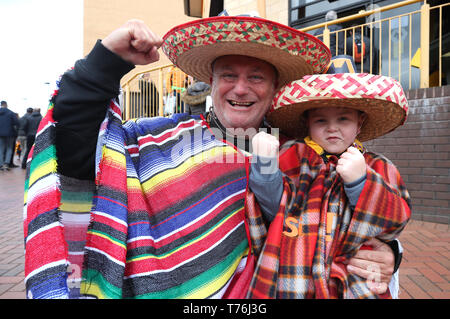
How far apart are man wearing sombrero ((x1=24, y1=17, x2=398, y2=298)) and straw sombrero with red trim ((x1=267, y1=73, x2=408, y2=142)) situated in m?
0.23

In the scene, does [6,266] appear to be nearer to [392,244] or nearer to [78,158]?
[78,158]

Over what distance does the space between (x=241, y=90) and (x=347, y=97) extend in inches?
21.6

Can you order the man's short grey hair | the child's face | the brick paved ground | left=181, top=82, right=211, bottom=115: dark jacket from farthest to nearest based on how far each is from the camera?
the man's short grey hair, left=181, top=82, right=211, bottom=115: dark jacket, the brick paved ground, the child's face

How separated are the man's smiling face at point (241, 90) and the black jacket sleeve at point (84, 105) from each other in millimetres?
570

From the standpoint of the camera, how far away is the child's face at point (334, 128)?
5.41 feet

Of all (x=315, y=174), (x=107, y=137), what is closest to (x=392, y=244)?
(x=315, y=174)

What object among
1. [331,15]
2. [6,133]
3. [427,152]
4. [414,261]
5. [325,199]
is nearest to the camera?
[325,199]

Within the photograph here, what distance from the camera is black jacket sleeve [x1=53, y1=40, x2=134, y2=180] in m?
1.37

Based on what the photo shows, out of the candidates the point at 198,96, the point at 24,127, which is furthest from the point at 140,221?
the point at 24,127

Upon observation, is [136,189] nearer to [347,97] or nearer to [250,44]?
[250,44]

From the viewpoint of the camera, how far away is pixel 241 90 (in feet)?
5.81

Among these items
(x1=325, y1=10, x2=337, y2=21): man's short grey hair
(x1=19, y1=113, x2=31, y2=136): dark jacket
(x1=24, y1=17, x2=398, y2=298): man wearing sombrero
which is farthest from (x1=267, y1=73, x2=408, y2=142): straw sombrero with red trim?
(x1=19, y1=113, x2=31, y2=136): dark jacket

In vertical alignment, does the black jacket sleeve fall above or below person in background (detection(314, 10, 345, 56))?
below

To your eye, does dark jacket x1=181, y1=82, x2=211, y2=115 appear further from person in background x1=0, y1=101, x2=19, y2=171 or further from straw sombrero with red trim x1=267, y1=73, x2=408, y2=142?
person in background x1=0, y1=101, x2=19, y2=171
